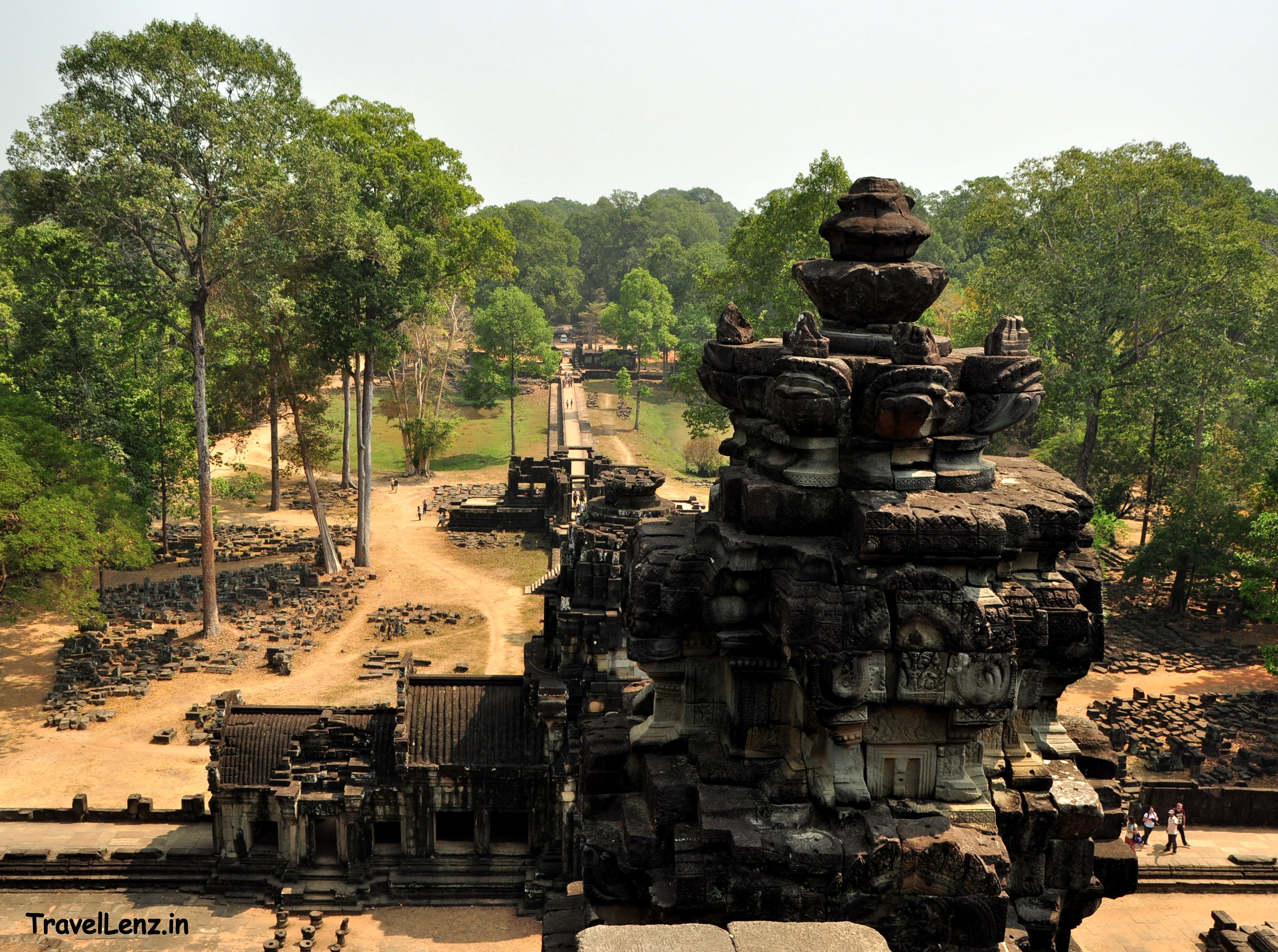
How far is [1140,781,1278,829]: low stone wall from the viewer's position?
23.3 metres

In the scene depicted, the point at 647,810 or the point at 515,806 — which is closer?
the point at 647,810

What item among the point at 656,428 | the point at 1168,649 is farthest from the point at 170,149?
the point at 656,428

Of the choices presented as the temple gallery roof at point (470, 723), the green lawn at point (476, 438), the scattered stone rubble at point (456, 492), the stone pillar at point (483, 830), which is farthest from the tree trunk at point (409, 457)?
the stone pillar at point (483, 830)

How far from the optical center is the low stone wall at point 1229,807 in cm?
2331

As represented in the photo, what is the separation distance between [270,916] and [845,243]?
17.2 metres

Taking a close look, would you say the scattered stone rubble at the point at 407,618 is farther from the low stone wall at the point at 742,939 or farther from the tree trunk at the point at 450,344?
the low stone wall at the point at 742,939

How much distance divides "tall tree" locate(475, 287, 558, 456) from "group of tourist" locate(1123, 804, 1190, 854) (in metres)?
51.1

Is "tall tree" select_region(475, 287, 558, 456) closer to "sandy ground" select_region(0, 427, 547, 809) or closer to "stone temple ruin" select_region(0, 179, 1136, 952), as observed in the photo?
"sandy ground" select_region(0, 427, 547, 809)

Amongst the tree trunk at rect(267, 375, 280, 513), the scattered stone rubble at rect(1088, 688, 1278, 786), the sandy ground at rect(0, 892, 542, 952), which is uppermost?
the tree trunk at rect(267, 375, 280, 513)

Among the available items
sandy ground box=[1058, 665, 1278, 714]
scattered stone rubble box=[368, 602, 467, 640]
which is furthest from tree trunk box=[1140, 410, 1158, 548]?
scattered stone rubble box=[368, 602, 467, 640]

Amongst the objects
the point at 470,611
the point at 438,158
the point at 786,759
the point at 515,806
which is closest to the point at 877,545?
the point at 786,759

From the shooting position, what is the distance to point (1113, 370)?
4103 centimetres

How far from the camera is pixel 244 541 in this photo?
45.9m

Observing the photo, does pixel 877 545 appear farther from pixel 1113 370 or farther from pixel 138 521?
pixel 1113 370
